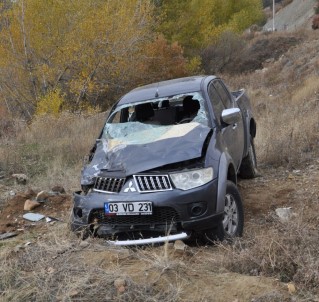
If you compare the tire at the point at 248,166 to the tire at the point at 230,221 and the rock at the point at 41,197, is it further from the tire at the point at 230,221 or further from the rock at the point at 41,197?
the rock at the point at 41,197

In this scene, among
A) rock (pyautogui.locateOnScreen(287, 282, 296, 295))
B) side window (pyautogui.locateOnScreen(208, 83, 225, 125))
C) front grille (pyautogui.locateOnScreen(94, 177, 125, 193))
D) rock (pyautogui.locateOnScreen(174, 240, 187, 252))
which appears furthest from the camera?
side window (pyautogui.locateOnScreen(208, 83, 225, 125))

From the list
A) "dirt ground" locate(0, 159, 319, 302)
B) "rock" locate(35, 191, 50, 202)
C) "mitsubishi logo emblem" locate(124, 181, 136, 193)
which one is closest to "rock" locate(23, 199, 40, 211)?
"rock" locate(35, 191, 50, 202)

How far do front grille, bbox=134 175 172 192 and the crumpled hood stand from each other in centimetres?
10

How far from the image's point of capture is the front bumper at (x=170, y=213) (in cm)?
444

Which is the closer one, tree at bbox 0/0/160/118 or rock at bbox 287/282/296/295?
rock at bbox 287/282/296/295

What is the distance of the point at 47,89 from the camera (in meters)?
19.7

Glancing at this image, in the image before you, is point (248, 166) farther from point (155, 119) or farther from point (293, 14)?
point (293, 14)

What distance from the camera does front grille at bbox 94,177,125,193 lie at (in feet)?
15.4

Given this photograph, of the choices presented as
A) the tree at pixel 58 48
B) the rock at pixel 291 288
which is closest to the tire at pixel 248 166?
the rock at pixel 291 288

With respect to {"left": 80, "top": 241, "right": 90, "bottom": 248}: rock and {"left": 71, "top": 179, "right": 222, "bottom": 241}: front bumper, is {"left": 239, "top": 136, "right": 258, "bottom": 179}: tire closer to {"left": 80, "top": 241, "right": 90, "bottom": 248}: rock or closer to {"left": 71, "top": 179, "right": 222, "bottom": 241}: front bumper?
{"left": 71, "top": 179, "right": 222, "bottom": 241}: front bumper

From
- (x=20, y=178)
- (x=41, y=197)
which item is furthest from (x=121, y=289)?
(x=20, y=178)

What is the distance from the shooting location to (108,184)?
4.77 m

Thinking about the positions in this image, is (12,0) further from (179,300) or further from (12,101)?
(179,300)

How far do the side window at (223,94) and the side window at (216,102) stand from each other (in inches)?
6.3
